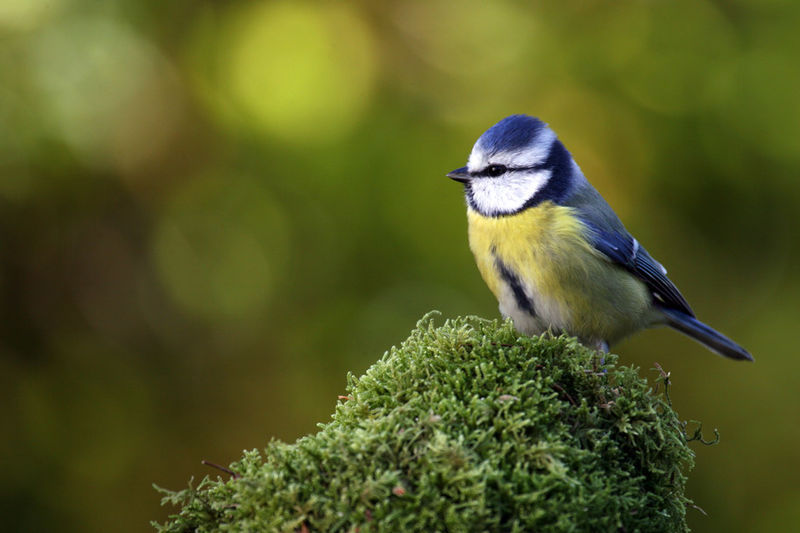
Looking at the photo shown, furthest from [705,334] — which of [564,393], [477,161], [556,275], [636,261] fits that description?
[564,393]

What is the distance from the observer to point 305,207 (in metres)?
3.58

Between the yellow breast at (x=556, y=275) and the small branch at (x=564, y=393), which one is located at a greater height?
the yellow breast at (x=556, y=275)

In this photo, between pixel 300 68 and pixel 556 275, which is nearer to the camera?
pixel 556 275

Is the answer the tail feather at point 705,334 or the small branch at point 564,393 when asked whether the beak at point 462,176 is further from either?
the small branch at point 564,393

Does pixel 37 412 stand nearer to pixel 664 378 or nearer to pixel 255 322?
pixel 255 322

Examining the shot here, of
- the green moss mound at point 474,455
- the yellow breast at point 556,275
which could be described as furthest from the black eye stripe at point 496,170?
the green moss mound at point 474,455

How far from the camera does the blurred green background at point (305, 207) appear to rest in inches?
135

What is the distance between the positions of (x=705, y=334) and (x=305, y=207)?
1.97 metres

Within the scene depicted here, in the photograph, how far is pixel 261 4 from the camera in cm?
366

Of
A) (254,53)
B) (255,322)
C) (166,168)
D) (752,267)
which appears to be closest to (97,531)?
(255,322)

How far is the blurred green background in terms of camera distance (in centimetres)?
342

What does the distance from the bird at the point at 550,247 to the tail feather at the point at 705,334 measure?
0.01 metres

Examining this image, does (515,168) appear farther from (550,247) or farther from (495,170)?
(550,247)

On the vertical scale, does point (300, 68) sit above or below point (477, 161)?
above
